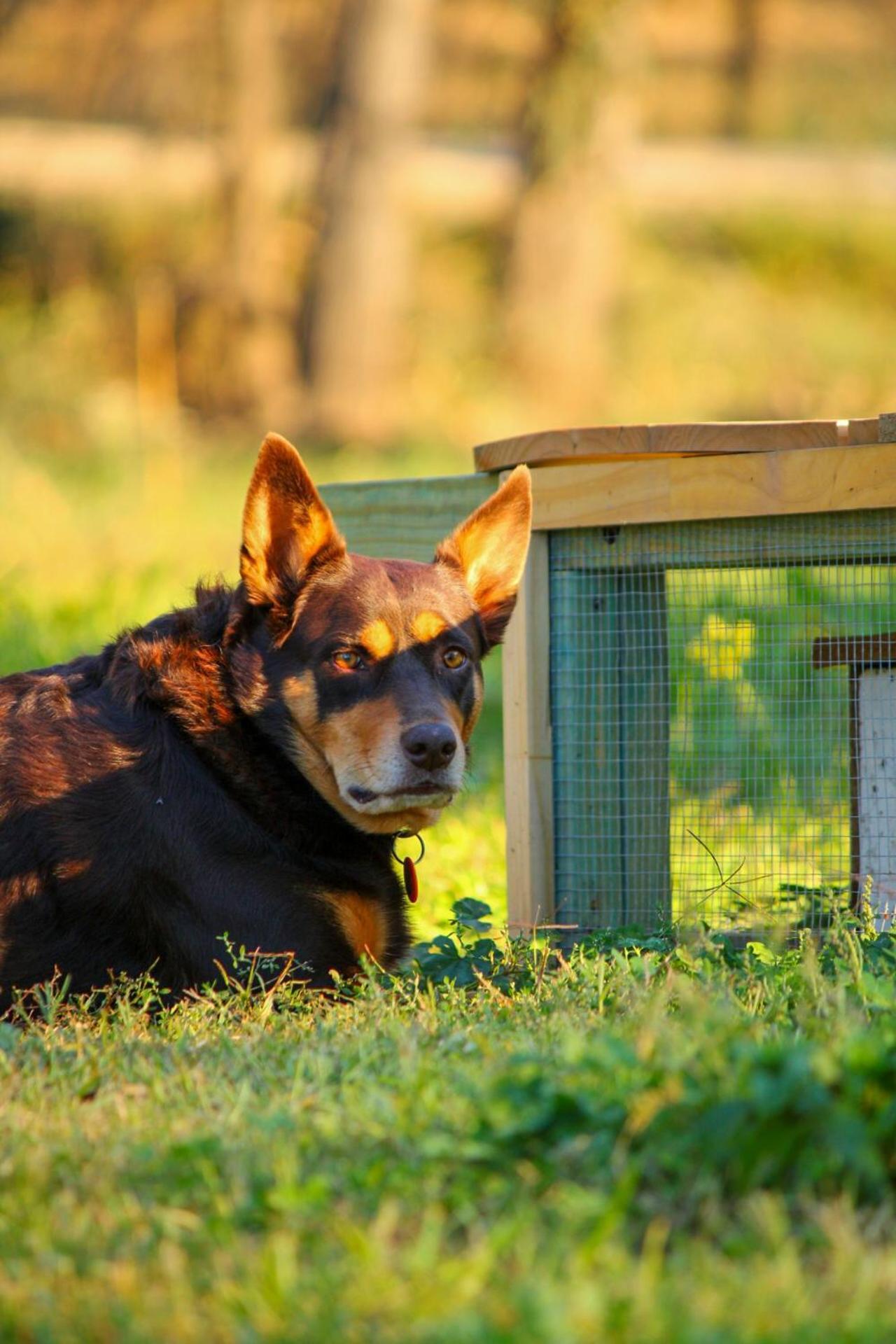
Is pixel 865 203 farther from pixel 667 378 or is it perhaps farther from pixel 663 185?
pixel 667 378

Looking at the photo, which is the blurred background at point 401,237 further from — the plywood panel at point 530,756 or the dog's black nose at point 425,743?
the dog's black nose at point 425,743

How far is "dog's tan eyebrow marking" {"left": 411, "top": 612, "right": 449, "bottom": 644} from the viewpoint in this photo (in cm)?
418

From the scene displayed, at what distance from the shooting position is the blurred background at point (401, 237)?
1672 cm

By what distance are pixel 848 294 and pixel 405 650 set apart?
829 inches

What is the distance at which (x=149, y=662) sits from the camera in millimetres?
4121

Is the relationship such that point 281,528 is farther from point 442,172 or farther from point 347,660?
point 442,172

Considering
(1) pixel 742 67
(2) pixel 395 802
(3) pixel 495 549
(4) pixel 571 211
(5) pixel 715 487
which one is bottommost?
(2) pixel 395 802

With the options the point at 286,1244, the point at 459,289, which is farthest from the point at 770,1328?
the point at 459,289

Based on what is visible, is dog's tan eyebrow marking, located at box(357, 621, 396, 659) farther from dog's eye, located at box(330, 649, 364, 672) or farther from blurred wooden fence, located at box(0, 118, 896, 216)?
blurred wooden fence, located at box(0, 118, 896, 216)

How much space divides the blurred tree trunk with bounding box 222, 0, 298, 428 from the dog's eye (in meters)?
14.8

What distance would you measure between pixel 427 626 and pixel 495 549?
464mm

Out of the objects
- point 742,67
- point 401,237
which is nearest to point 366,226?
point 401,237

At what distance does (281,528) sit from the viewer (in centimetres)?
421

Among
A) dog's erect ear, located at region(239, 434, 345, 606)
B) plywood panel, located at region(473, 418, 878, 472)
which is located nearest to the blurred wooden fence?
plywood panel, located at region(473, 418, 878, 472)
